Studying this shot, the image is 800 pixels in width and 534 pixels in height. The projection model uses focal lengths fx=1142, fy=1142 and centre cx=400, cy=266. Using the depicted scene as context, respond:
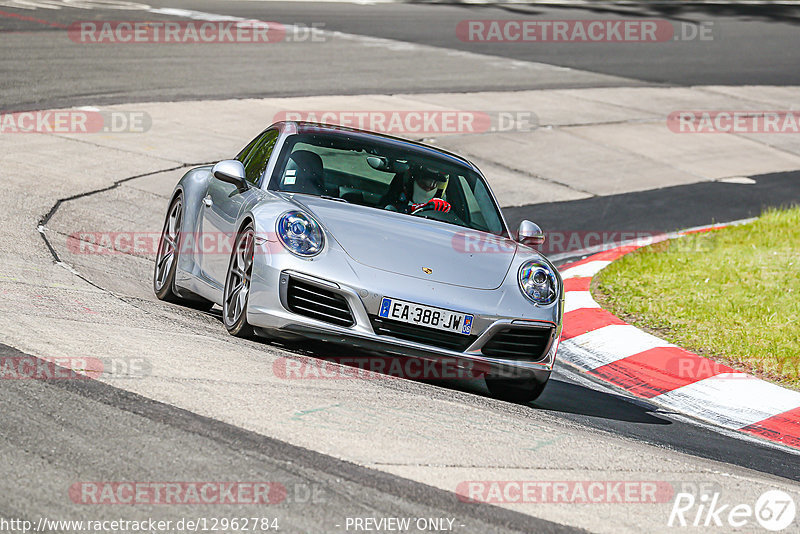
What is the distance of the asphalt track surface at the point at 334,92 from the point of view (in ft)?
13.2

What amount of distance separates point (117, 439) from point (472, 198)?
12.4 feet

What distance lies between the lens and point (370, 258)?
6160 millimetres

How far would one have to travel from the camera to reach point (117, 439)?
4.21 m

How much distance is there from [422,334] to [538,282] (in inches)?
34.5

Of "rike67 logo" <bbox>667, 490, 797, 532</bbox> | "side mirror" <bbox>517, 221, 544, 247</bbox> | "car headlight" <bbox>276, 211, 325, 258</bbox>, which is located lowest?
"rike67 logo" <bbox>667, 490, 797, 532</bbox>

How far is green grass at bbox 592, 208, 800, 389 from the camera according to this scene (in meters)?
8.12

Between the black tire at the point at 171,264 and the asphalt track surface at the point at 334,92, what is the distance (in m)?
2.32

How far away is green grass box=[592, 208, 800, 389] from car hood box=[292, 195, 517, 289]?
2.21 m

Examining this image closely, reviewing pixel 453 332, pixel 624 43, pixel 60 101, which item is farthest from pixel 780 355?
pixel 624 43

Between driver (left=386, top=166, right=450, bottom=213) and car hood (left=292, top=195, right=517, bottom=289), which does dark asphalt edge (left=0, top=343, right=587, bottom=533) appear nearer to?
car hood (left=292, top=195, right=517, bottom=289)
